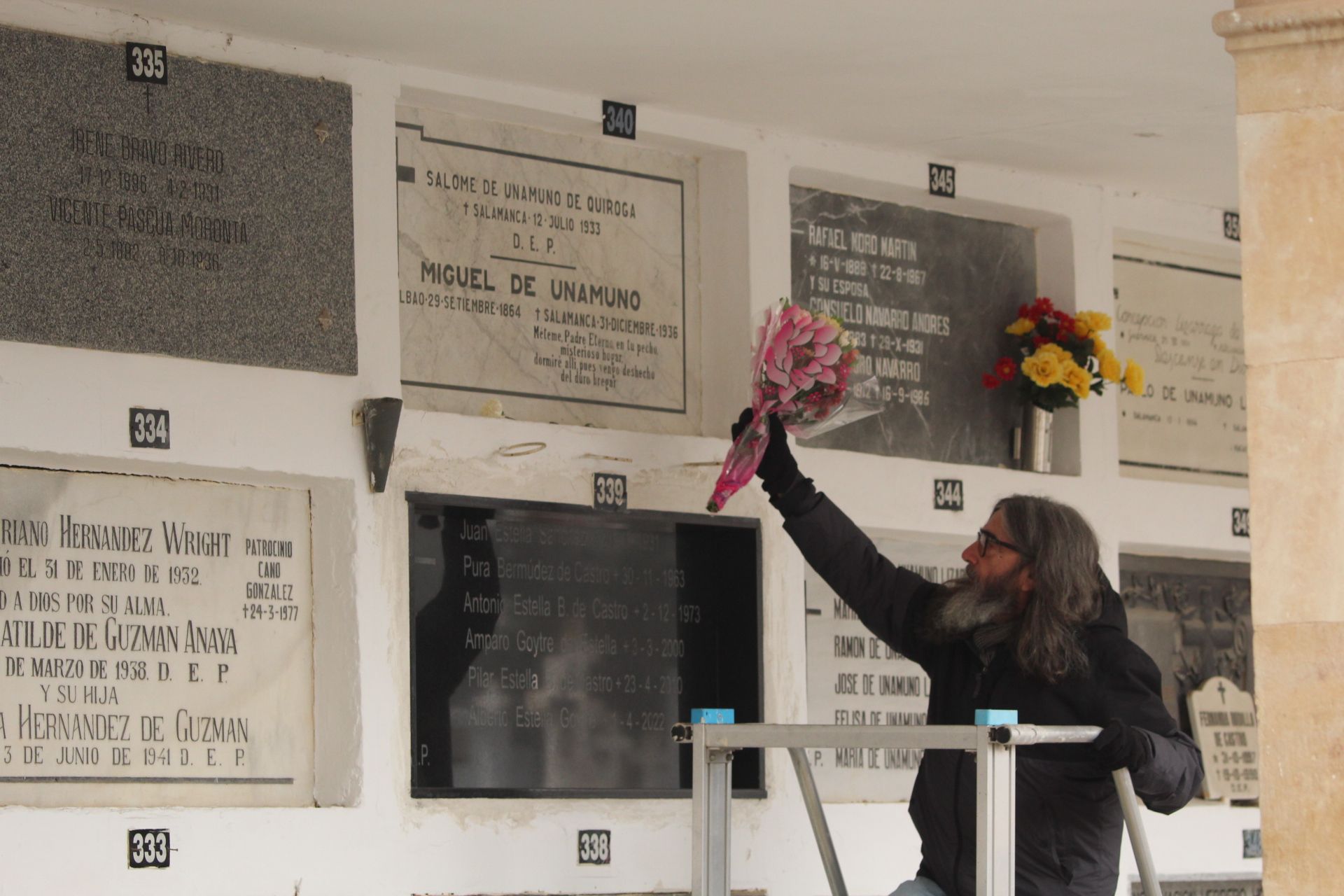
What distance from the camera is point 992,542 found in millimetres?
4016

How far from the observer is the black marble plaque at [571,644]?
14.8 ft

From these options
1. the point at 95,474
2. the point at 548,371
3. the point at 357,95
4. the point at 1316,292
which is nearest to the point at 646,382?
the point at 548,371

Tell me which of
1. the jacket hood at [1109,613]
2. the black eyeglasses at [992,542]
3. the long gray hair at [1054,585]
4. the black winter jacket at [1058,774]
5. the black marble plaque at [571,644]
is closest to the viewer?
the black winter jacket at [1058,774]

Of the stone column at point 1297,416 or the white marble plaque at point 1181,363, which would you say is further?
the white marble plaque at point 1181,363

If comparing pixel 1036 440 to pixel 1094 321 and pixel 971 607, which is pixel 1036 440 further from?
pixel 971 607

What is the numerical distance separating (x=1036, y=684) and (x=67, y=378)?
2.06 m

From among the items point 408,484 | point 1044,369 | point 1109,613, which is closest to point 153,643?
point 408,484

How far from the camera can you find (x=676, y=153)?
5.14 m

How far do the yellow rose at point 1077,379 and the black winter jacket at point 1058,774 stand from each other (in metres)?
1.57

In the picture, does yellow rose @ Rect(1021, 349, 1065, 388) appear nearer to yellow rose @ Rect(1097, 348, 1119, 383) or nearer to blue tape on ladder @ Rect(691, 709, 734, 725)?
yellow rose @ Rect(1097, 348, 1119, 383)

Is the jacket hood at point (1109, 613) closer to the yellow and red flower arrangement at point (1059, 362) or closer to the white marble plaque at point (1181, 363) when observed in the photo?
the yellow and red flower arrangement at point (1059, 362)

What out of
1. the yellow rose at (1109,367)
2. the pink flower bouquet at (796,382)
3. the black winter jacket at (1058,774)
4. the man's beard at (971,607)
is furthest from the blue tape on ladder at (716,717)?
the yellow rose at (1109,367)

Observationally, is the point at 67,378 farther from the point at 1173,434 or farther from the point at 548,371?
the point at 1173,434

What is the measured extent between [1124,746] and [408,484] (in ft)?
5.93
